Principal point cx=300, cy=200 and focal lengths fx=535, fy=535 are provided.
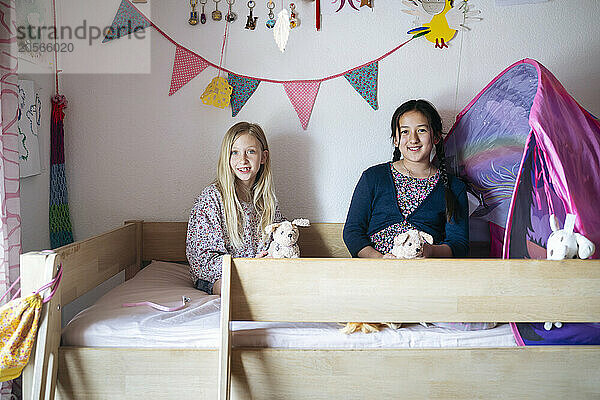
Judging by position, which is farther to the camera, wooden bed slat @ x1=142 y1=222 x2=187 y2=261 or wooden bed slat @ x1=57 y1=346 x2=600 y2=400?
wooden bed slat @ x1=142 y1=222 x2=187 y2=261

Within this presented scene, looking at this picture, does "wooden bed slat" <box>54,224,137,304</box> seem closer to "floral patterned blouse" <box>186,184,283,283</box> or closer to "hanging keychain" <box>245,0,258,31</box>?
"floral patterned blouse" <box>186,184,283,283</box>

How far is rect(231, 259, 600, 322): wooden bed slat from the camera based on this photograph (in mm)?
1422

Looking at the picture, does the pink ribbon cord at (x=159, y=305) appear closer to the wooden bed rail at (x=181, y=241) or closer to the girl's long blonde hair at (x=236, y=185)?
the girl's long blonde hair at (x=236, y=185)

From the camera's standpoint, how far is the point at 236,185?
2131mm

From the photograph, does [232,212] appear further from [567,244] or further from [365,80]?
[567,244]

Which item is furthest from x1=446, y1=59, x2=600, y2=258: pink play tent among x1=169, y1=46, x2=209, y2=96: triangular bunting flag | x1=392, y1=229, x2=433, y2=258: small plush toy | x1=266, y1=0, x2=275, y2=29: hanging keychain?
x1=169, y1=46, x2=209, y2=96: triangular bunting flag

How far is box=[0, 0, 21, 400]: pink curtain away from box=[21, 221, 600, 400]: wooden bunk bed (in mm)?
159

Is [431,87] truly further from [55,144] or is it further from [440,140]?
[55,144]

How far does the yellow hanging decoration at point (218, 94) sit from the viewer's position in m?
2.24

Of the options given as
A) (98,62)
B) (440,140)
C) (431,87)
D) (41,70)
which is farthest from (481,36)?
(41,70)

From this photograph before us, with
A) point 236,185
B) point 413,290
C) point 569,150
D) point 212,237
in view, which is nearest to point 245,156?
point 236,185

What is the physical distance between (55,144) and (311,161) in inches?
41.8

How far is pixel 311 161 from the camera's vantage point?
7.67 feet

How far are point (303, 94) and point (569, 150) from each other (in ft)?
3.58
